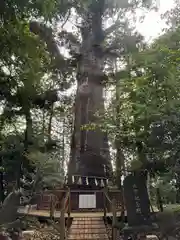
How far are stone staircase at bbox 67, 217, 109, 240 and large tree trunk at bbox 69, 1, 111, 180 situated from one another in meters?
5.12

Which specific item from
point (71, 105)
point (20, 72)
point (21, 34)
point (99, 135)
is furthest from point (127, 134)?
point (71, 105)

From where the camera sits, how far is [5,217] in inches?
156

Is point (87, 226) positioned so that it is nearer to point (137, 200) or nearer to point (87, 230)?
point (87, 230)

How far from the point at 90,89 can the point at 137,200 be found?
8574mm

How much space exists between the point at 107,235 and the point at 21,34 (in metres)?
4.92

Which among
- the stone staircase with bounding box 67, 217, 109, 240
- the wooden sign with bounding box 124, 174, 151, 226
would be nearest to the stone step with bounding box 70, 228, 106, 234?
the stone staircase with bounding box 67, 217, 109, 240

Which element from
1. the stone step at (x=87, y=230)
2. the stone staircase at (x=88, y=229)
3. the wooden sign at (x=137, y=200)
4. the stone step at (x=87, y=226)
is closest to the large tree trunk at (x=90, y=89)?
the stone staircase at (x=88, y=229)

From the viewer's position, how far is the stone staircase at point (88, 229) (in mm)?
5691

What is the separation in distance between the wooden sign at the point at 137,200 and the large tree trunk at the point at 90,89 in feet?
22.5

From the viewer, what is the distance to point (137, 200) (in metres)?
4.41

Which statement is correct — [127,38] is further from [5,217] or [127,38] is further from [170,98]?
[5,217]

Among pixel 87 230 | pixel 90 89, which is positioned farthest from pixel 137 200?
pixel 90 89

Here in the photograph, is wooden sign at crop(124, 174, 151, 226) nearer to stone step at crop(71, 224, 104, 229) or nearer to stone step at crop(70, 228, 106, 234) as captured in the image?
stone step at crop(70, 228, 106, 234)

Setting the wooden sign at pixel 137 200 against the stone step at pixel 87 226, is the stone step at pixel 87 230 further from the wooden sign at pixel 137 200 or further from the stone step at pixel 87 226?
the wooden sign at pixel 137 200
